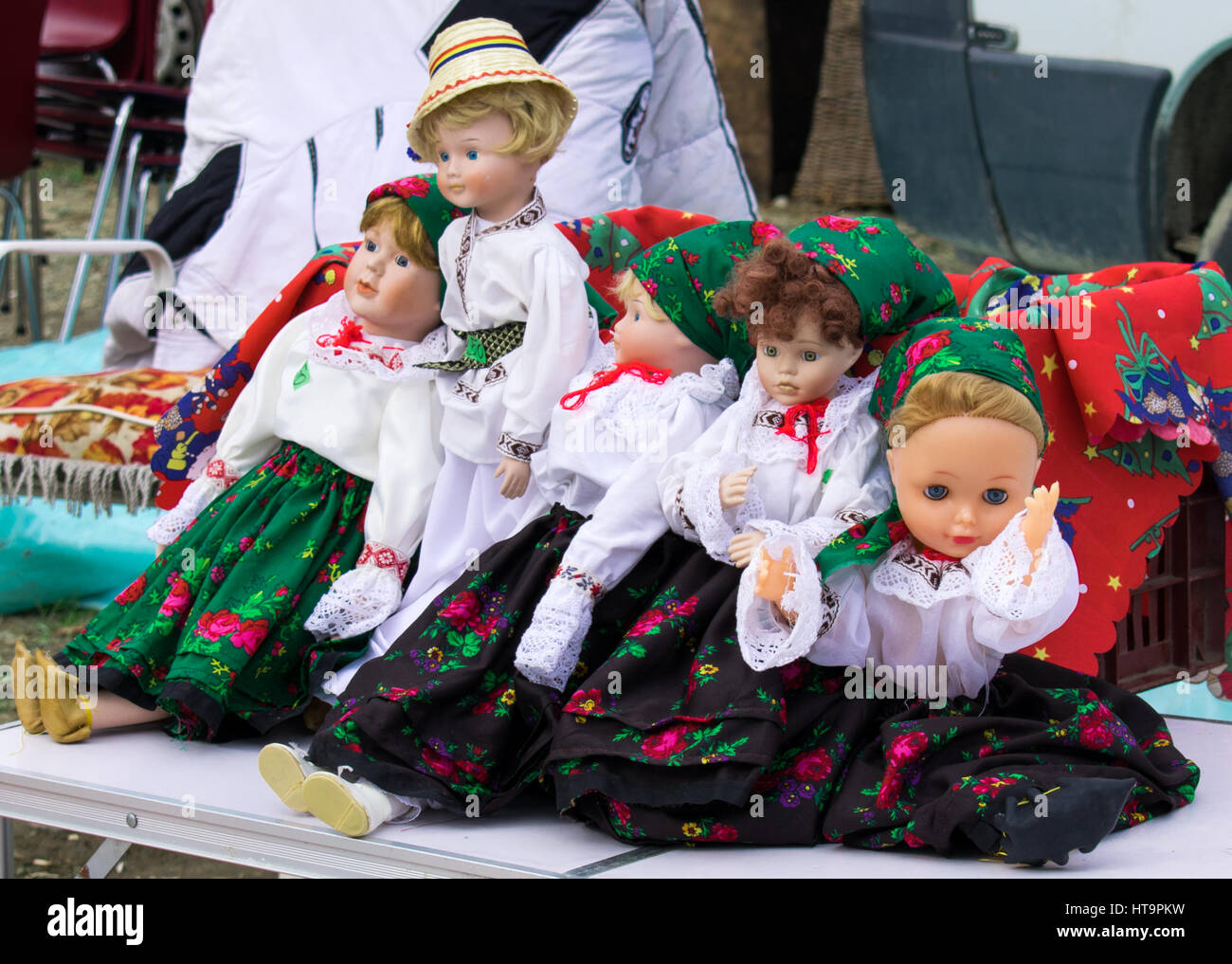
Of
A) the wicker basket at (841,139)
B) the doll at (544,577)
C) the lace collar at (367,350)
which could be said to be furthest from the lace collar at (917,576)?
the wicker basket at (841,139)

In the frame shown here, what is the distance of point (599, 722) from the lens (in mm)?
1838

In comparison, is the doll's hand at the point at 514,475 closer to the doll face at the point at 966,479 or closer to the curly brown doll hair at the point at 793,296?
the curly brown doll hair at the point at 793,296

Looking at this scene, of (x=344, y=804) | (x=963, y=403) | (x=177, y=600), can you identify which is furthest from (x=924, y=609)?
(x=177, y=600)

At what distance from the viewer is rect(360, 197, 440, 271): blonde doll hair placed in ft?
7.72

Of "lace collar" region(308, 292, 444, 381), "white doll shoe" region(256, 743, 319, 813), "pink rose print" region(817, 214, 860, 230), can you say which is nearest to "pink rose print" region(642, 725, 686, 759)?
"white doll shoe" region(256, 743, 319, 813)

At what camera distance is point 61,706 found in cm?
221

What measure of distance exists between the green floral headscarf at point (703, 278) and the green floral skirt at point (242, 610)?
620 millimetres

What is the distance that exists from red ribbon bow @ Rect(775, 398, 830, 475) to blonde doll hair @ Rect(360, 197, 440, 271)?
723 mm

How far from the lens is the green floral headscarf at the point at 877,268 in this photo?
1889 millimetres

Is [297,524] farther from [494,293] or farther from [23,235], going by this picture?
[23,235]

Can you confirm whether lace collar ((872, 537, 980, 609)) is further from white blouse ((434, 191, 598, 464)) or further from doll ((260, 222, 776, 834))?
white blouse ((434, 191, 598, 464))

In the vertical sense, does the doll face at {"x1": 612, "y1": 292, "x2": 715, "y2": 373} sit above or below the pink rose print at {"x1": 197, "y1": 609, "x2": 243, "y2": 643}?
above

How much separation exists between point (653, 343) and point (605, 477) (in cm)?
21
